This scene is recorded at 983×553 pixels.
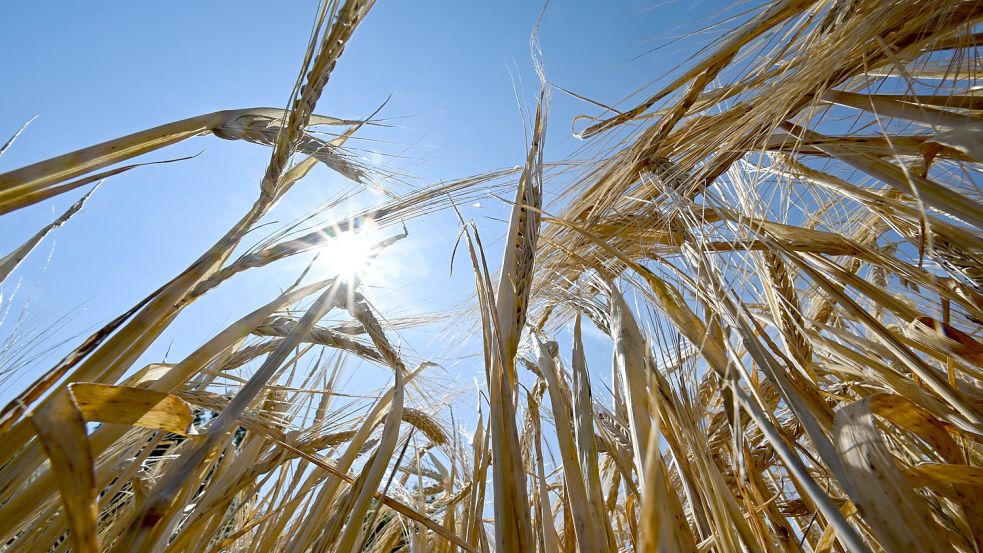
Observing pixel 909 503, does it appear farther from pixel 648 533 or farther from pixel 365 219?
pixel 365 219

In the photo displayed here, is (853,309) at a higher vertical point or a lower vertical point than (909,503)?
higher

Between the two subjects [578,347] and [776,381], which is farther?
[578,347]

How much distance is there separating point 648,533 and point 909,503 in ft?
0.74

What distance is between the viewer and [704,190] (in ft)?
2.85

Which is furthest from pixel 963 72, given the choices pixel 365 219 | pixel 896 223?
pixel 365 219

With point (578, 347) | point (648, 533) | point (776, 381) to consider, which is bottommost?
point (648, 533)

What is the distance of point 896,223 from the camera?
1040 mm

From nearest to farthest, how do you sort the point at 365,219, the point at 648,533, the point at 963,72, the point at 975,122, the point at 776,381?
1. the point at 648,533
2. the point at 776,381
3. the point at 975,122
4. the point at 365,219
5. the point at 963,72

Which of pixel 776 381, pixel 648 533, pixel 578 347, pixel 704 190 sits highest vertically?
pixel 704 190

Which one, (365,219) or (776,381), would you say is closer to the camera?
(776,381)

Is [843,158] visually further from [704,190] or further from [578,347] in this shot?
[578,347]

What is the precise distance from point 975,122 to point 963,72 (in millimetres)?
488

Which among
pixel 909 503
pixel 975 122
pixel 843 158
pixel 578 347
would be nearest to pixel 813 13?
pixel 843 158

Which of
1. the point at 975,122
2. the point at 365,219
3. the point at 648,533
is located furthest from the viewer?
the point at 365,219
